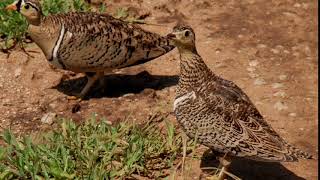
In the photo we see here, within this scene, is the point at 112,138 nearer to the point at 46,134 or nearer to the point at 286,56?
the point at 46,134

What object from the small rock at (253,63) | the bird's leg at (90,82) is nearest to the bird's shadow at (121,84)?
the bird's leg at (90,82)

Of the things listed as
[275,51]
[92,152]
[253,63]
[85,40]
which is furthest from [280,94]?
[92,152]

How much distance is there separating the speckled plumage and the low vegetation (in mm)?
557

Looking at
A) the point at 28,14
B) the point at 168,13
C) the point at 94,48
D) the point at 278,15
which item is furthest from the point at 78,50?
the point at 278,15

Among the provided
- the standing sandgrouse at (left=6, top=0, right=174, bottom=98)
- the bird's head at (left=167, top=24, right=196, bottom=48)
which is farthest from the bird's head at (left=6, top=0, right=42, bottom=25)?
the bird's head at (left=167, top=24, right=196, bottom=48)

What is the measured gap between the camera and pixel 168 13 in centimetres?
826

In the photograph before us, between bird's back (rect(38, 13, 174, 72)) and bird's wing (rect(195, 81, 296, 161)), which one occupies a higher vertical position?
bird's back (rect(38, 13, 174, 72))

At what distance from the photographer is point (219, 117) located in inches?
202

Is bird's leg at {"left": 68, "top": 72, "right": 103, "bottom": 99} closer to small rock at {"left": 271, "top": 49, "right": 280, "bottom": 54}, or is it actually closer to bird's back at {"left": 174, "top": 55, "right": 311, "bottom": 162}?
bird's back at {"left": 174, "top": 55, "right": 311, "bottom": 162}

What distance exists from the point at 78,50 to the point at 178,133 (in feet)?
4.49

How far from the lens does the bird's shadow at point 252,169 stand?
18.4 feet

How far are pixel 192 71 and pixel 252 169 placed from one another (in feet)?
3.64

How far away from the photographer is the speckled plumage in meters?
5.04

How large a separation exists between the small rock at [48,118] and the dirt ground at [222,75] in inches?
1.9
